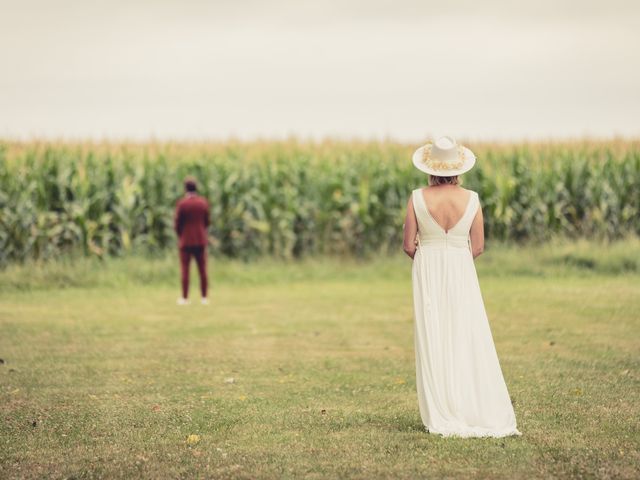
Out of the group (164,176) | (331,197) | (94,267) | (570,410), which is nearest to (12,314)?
(94,267)

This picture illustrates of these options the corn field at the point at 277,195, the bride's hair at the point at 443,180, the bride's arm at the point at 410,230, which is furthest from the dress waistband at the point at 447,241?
the corn field at the point at 277,195

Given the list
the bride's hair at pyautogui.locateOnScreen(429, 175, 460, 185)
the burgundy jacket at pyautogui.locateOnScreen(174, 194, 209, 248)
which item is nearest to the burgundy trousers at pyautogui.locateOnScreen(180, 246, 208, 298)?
the burgundy jacket at pyautogui.locateOnScreen(174, 194, 209, 248)

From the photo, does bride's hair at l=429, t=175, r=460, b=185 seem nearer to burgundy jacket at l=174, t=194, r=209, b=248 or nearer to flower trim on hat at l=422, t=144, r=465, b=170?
flower trim on hat at l=422, t=144, r=465, b=170

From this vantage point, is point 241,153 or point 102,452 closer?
point 102,452

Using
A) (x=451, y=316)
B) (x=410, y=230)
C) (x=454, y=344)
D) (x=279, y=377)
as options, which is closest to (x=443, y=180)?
(x=410, y=230)

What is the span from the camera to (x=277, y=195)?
80.0 ft

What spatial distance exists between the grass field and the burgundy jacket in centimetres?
116

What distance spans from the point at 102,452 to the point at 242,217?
1631 cm

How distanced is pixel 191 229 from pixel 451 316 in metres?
10.6

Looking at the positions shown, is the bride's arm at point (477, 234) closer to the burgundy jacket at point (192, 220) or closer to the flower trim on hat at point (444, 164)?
the flower trim on hat at point (444, 164)

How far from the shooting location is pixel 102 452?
780cm

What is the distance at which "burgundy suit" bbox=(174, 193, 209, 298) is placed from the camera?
18.1 m

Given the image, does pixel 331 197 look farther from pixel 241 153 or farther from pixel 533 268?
pixel 533 268

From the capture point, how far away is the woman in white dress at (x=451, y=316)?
8.02m
